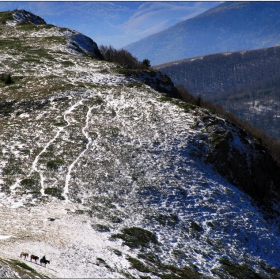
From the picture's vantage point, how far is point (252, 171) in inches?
1629

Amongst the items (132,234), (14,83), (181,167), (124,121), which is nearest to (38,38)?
(14,83)

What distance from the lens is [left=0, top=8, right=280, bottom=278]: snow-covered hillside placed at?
2403 centimetres

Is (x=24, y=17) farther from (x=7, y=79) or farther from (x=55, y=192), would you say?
(x=55, y=192)

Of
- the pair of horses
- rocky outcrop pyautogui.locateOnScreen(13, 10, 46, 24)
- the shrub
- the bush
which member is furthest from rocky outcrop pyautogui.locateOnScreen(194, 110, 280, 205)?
rocky outcrop pyautogui.locateOnScreen(13, 10, 46, 24)

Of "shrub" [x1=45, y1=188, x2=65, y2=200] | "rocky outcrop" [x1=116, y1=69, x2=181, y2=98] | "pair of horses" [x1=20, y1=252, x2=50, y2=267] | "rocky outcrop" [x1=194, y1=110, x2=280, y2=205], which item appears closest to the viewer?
"pair of horses" [x1=20, y1=252, x2=50, y2=267]

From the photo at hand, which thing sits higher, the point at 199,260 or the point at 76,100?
the point at 76,100

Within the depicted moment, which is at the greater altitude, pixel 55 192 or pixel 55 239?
pixel 55 192

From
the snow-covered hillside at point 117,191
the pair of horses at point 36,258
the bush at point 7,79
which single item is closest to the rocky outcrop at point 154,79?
the snow-covered hillside at point 117,191

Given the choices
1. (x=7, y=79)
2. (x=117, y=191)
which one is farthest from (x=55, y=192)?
(x=7, y=79)

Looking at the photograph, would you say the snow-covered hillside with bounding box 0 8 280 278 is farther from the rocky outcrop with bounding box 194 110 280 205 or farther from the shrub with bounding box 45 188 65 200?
the rocky outcrop with bounding box 194 110 280 205

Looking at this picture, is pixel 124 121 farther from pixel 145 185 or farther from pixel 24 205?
pixel 24 205

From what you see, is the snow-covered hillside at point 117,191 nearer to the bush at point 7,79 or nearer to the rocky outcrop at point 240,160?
the bush at point 7,79

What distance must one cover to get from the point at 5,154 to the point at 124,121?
1487 cm

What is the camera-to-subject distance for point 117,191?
33406mm
